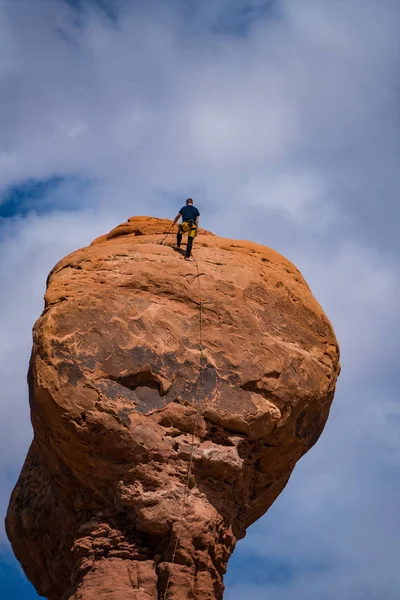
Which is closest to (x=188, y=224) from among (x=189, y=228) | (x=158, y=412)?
(x=189, y=228)

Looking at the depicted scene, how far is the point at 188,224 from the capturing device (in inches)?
797

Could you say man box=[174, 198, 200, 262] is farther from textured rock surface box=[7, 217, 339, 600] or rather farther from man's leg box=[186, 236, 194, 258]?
textured rock surface box=[7, 217, 339, 600]

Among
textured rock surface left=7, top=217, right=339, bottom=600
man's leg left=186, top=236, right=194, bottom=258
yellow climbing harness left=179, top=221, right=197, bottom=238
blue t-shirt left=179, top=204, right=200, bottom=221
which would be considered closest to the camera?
textured rock surface left=7, top=217, right=339, bottom=600

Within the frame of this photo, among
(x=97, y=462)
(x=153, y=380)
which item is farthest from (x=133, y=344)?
(x=97, y=462)

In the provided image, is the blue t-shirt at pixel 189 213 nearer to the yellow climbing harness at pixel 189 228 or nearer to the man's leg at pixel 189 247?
the yellow climbing harness at pixel 189 228

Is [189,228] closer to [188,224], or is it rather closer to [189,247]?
[188,224]

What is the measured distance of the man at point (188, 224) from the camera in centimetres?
1987

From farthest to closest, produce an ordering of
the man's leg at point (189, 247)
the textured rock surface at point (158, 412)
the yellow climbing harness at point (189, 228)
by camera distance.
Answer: the yellow climbing harness at point (189, 228)
the man's leg at point (189, 247)
the textured rock surface at point (158, 412)

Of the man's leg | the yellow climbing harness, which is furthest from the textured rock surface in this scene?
the yellow climbing harness

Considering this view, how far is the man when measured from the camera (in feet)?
65.2

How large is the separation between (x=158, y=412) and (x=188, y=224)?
4.49 m

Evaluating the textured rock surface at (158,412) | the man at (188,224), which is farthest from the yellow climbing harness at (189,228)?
the textured rock surface at (158,412)

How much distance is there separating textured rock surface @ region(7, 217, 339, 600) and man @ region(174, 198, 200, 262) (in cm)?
34

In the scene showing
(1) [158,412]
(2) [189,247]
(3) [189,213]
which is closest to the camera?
(1) [158,412]
